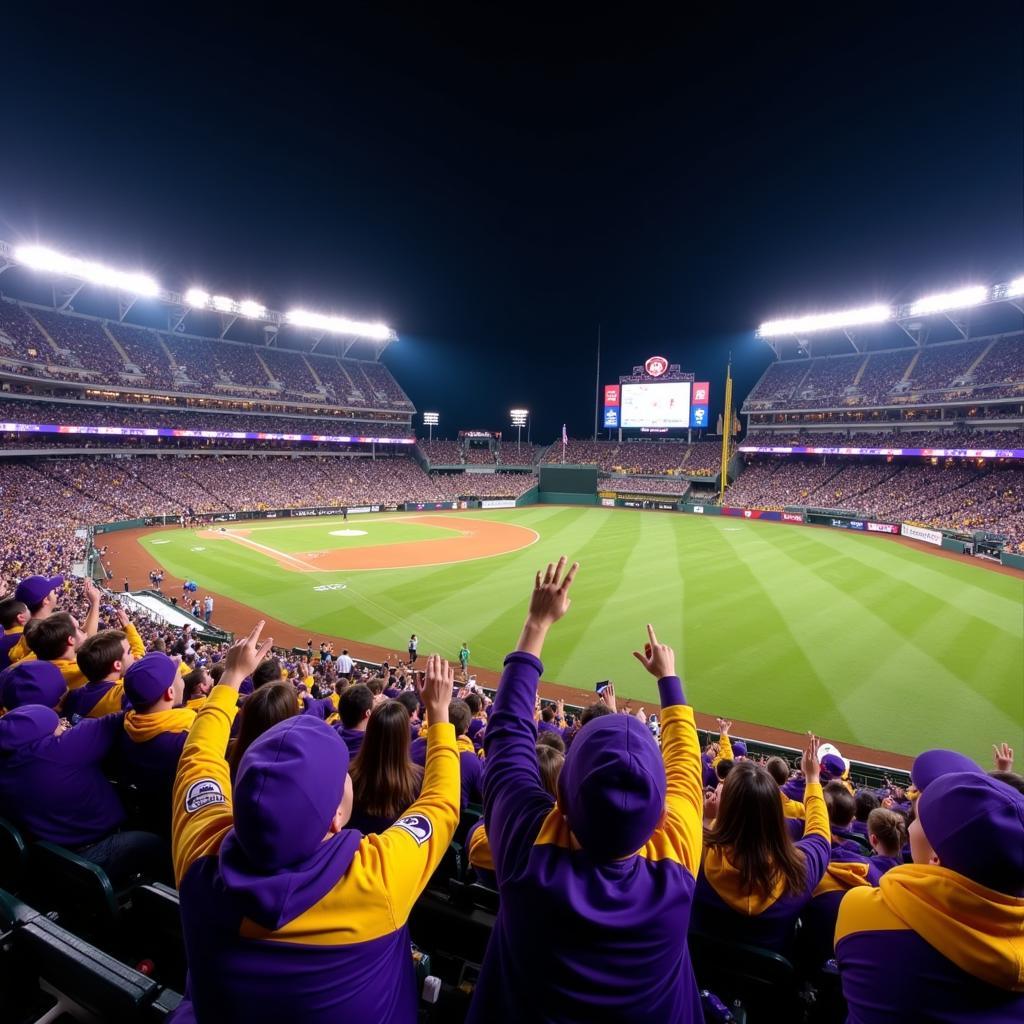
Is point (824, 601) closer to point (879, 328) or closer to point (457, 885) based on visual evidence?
point (457, 885)

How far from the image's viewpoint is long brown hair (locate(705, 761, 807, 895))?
3.11 m

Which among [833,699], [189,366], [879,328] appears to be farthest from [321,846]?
[879,328]

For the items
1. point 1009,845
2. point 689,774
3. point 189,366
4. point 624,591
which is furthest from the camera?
point 189,366

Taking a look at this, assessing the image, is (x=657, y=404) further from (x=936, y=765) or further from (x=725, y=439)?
(x=936, y=765)

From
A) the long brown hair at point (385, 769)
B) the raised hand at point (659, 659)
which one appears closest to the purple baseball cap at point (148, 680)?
the long brown hair at point (385, 769)

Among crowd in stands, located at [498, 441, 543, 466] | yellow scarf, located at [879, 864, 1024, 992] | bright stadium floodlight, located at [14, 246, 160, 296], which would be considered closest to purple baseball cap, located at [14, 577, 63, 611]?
yellow scarf, located at [879, 864, 1024, 992]

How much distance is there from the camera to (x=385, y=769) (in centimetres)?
330

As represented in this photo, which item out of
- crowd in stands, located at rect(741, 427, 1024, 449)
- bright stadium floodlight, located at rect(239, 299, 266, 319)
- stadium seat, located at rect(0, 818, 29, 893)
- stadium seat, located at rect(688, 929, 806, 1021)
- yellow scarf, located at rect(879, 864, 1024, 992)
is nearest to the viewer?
yellow scarf, located at rect(879, 864, 1024, 992)

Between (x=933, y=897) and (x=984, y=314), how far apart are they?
7276 cm

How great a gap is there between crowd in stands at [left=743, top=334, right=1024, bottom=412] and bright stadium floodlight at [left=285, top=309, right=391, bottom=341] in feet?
162

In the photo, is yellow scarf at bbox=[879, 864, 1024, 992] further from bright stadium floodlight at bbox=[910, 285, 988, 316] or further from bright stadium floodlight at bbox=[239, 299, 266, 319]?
bright stadium floodlight at bbox=[239, 299, 266, 319]

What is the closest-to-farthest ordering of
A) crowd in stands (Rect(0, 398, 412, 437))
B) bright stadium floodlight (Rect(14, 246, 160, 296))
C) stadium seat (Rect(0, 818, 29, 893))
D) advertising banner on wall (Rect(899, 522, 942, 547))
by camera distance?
1. stadium seat (Rect(0, 818, 29, 893))
2. advertising banner on wall (Rect(899, 522, 942, 547))
3. bright stadium floodlight (Rect(14, 246, 160, 296))
4. crowd in stands (Rect(0, 398, 412, 437))

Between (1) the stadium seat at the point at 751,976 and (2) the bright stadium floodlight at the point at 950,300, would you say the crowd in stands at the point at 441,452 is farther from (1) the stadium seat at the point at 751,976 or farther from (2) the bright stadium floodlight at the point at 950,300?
(1) the stadium seat at the point at 751,976

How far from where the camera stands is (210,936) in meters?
1.84
